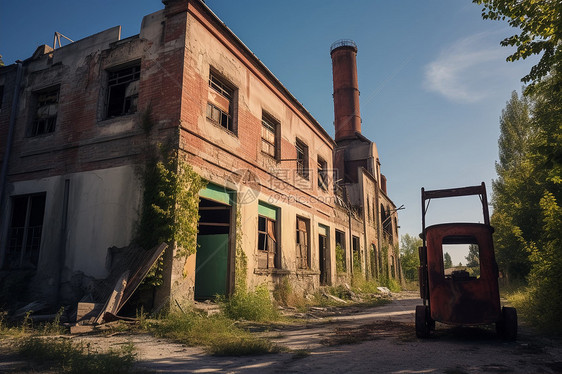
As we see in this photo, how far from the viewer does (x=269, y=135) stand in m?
12.2

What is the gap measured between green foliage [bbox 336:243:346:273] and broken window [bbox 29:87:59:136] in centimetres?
1213

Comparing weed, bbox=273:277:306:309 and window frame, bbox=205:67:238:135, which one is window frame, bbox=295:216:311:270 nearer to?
weed, bbox=273:277:306:309

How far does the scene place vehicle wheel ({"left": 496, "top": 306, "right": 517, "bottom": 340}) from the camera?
5438mm

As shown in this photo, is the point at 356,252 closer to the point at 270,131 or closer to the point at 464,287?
the point at 270,131

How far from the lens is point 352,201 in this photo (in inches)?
879

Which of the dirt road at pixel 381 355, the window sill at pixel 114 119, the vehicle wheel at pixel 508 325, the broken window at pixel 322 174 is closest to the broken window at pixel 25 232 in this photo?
the window sill at pixel 114 119

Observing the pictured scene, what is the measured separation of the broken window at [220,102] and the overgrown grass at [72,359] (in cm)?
607

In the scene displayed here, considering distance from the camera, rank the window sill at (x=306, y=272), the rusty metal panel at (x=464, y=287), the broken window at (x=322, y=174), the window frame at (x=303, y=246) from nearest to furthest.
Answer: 1. the rusty metal panel at (x=464, y=287)
2. the window sill at (x=306, y=272)
3. the window frame at (x=303, y=246)
4. the broken window at (x=322, y=174)

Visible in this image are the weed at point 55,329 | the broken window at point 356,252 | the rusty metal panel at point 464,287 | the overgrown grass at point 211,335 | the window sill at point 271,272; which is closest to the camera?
the overgrown grass at point 211,335

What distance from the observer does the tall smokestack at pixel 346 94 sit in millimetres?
27047

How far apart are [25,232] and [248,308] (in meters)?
6.13

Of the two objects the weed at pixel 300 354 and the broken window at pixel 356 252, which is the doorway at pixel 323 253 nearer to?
the broken window at pixel 356 252

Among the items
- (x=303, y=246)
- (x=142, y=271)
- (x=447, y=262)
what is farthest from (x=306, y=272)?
(x=447, y=262)

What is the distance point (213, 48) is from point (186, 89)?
190 centimetres
